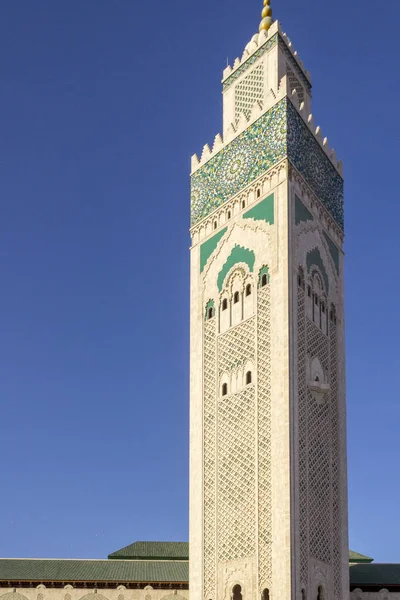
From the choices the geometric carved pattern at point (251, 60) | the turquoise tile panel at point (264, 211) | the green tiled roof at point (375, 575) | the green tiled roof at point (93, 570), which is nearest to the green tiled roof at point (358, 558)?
→ the green tiled roof at point (375, 575)

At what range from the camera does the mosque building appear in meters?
15.1

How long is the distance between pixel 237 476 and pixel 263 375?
1.86 meters

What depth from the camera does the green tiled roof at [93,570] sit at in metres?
18.2

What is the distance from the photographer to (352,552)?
71.1 feet

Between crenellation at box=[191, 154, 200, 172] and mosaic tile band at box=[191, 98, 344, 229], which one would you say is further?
crenellation at box=[191, 154, 200, 172]

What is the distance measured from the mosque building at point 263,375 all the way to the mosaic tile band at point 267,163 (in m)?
0.03

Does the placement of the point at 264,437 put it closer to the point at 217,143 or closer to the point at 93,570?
the point at 93,570

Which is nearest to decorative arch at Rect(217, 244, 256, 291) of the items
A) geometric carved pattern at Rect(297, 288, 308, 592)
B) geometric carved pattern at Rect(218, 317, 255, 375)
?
geometric carved pattern at Rect(218, 317, 255, 375)

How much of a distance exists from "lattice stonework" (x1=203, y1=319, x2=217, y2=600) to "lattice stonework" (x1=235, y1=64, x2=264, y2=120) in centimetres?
485

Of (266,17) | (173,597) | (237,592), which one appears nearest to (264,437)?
(237,592)

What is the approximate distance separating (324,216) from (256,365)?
3.93m

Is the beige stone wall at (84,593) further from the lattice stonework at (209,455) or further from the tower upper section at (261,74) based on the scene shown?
the tower upper section at (261,74)

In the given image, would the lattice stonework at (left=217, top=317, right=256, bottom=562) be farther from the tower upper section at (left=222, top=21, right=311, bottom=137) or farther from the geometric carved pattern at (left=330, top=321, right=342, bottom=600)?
the tower upper section at (left=222, top=21, right=311, bottom=137)

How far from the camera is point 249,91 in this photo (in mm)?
19047
